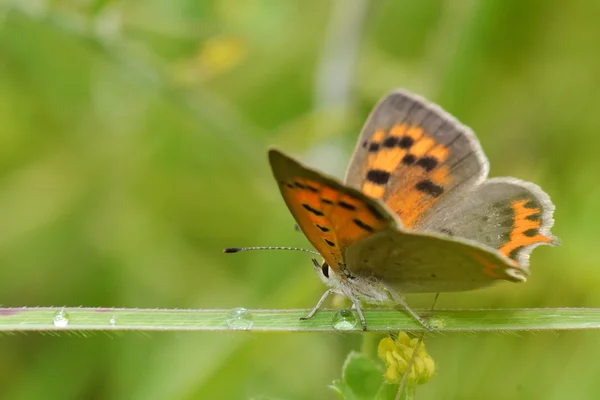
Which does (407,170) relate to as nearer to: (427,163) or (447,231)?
(427,163)

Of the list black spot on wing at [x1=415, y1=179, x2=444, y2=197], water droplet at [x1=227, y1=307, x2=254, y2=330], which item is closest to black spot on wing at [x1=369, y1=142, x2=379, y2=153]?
black spot on wing at [x1=415, y1=179, x2=444, y2=197]

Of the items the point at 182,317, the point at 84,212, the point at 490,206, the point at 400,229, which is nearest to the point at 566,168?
the point at 490,206

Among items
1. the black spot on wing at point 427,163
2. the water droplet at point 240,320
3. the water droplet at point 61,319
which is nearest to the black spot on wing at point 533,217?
the black spot on wing at point 427,163

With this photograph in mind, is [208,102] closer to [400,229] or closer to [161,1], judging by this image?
[161,1]

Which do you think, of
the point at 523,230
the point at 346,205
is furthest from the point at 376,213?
the point at 523,230

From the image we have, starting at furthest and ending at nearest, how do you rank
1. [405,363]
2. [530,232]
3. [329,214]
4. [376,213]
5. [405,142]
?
[405,142] → [530,232] → [329,214] → [376,213] → [405,363]

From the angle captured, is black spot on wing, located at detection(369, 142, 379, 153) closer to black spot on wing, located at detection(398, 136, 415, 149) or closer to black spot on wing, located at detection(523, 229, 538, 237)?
black spot on wing, located at detection(398, 136, 415, 149)

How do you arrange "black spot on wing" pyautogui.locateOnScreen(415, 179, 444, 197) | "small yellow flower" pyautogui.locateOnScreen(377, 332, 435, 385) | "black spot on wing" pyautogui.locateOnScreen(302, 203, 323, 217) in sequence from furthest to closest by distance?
1. "black spot on wing" pyautogui.locateOnScreen(415, 179, 444, 197)
2. "black spot on wing" pyautogui.locateOnScreen(302, 203, 323, 217)
3. "small yellow flower" pyautogui.locateOnScreen(377, 332, 435, 385)

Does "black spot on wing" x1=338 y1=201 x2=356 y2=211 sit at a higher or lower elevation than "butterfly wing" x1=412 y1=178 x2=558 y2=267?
higher
